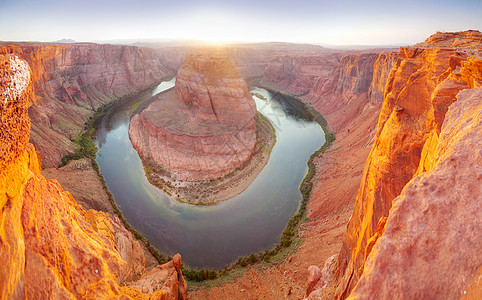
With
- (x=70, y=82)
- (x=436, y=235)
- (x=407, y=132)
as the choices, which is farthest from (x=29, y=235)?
(x=70, y=82)

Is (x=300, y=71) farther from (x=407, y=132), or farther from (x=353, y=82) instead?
(x=407, y=132)

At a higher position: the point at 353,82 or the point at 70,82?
the point at 70,82

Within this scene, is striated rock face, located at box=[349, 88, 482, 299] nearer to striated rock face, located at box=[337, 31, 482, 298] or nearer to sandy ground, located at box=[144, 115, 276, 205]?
striated rock face, located at box=[337, 31, 482, 298]

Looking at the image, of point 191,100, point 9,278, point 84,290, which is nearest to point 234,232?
point 84,290

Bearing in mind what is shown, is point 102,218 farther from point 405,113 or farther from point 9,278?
point 405,113

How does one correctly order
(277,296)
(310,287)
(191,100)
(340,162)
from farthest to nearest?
1. (191,100)
2. (340,162)
3. (277,296)
4. (310,287)

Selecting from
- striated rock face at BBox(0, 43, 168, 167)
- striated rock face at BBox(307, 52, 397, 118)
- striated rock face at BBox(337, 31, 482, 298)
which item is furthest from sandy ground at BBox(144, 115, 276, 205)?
striated rock face at BBox(307, 52, 397, 118)
